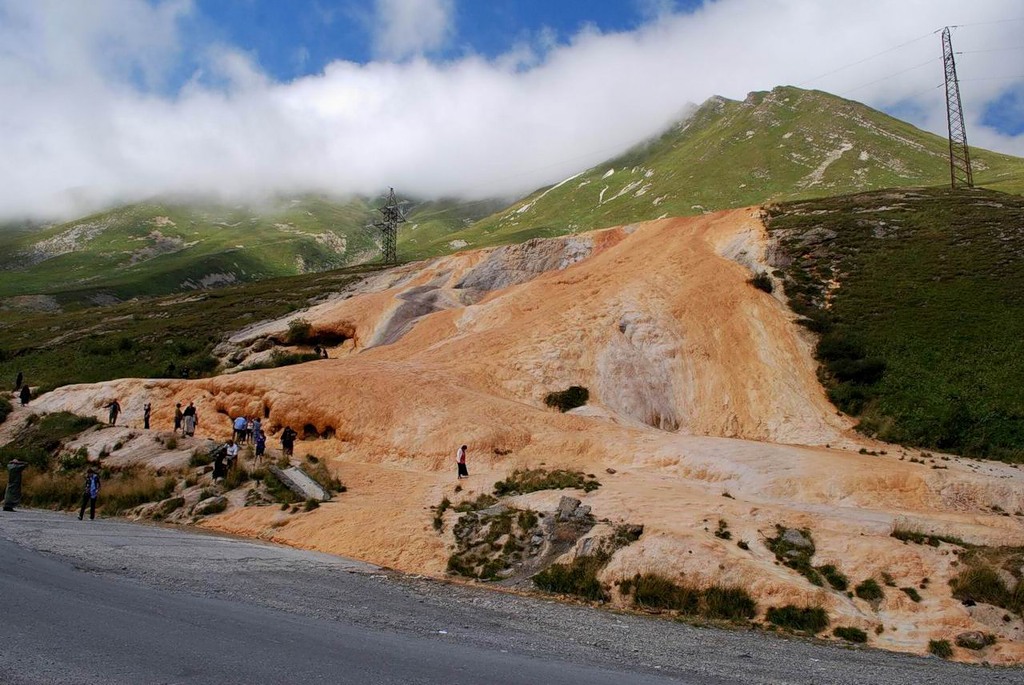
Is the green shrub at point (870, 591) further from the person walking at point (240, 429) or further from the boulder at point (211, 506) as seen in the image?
the person walking at point (240, 429)

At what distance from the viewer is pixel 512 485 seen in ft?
87.2

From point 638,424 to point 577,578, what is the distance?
65.6ft

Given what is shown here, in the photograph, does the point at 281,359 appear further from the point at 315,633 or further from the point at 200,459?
the point at 315,633

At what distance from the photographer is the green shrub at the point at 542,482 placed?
25.9 metres

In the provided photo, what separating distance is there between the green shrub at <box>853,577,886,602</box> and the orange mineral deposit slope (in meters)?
0.29

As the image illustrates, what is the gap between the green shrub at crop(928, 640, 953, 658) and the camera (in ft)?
45.8

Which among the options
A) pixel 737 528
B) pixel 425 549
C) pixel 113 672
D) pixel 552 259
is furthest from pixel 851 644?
pixel 552 259

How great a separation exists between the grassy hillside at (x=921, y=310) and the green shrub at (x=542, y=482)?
17.7 m

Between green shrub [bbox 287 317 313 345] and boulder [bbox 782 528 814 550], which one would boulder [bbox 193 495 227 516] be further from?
green shrub [bbox 287 317 313 345]

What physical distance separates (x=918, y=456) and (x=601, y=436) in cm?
1475

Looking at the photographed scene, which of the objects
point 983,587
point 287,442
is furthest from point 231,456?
point 983,587

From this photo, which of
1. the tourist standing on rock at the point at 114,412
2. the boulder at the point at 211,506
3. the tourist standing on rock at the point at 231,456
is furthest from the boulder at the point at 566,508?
the tourist standing on rock at the point at 114,412

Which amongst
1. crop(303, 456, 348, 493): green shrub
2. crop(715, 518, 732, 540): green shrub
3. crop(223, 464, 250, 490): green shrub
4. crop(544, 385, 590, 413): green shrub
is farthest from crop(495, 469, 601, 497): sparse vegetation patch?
crop(223, 464, 250, 490): green shrub

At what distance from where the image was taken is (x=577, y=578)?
18.2 m
